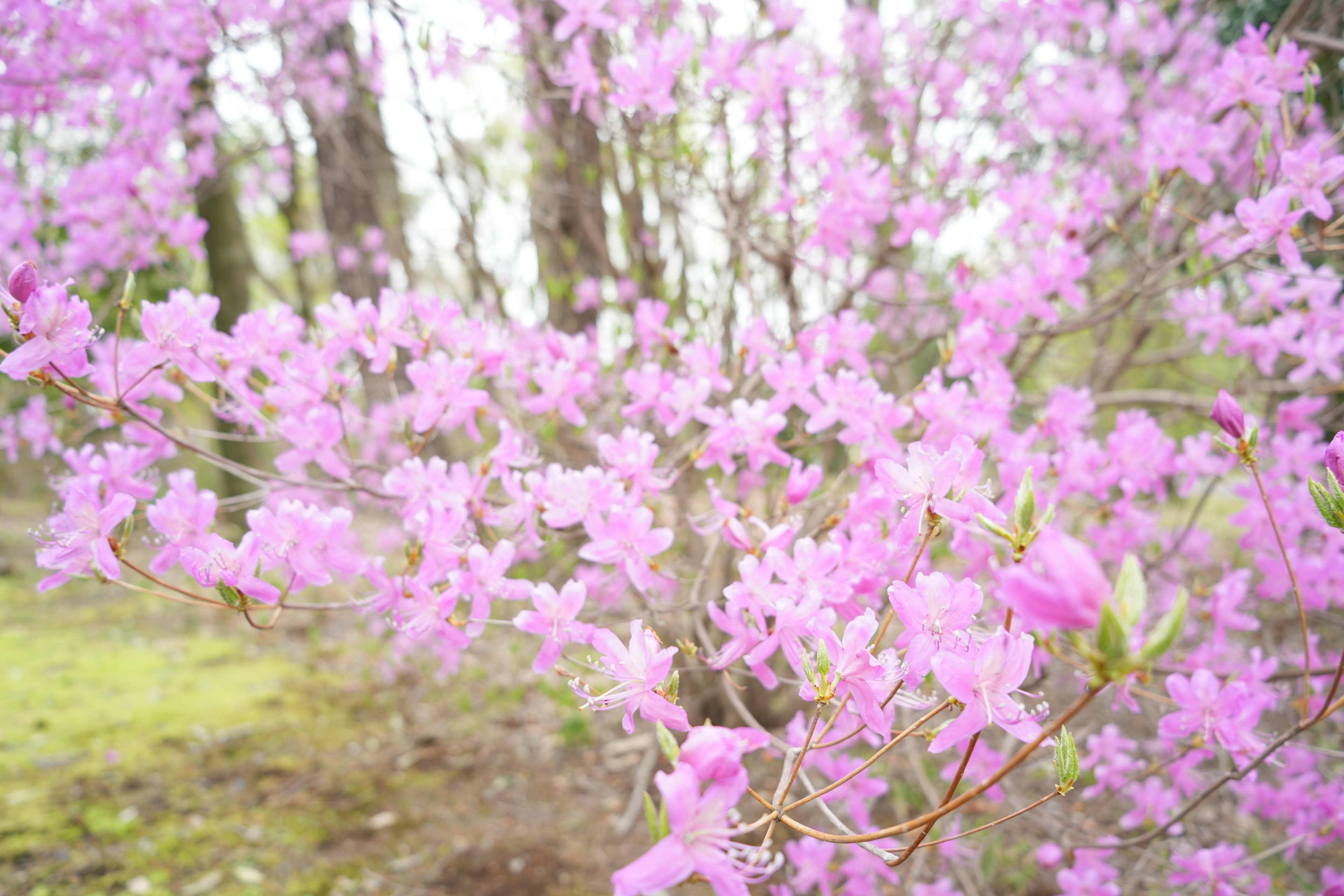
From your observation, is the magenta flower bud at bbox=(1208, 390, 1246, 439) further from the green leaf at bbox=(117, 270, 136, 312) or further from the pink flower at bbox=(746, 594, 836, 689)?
the green leaf at bbox=(117, 270, 136, 312)

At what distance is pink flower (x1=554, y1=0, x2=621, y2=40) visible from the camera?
182 cm

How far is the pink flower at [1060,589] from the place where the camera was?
0.53m

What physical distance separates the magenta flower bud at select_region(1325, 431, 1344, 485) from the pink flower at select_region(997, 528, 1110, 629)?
22.2 inches

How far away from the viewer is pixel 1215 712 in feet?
4.29

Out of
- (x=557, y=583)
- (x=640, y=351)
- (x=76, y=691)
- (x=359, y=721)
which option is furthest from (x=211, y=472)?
(x=640, y=351)

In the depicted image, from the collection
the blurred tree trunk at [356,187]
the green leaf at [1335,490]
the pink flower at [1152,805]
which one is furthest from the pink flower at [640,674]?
the blurred tree trunk at [356,187]

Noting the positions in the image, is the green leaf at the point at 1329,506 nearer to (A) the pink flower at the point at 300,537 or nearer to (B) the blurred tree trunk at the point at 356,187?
(A) the pink flower at the point at 300,537

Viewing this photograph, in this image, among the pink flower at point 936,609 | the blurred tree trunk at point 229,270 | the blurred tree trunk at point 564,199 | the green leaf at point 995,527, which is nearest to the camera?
the green leaf at point 995,527

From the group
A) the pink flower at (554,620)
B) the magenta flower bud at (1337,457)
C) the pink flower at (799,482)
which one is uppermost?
the magenta flower bud at (1337,457)

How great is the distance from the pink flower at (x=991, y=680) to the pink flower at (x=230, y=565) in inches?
39.4

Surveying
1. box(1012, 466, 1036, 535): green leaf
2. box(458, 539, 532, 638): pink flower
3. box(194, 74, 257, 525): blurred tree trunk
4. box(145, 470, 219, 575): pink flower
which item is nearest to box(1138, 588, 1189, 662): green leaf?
box(1012, 466, 1036, 535): green leaf

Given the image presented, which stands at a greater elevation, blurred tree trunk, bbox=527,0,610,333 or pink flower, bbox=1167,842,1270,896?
blurred tree trunk, bbox=527,0,610,333

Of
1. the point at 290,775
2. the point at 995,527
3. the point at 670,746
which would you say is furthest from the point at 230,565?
the point at 290,775

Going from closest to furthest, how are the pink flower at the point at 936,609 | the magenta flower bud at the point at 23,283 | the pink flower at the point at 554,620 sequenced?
1. the pink flower at the point at 936,609
2. the magenta flower bud at the point at 23,283
3. the pink flower at the point at 554,620
